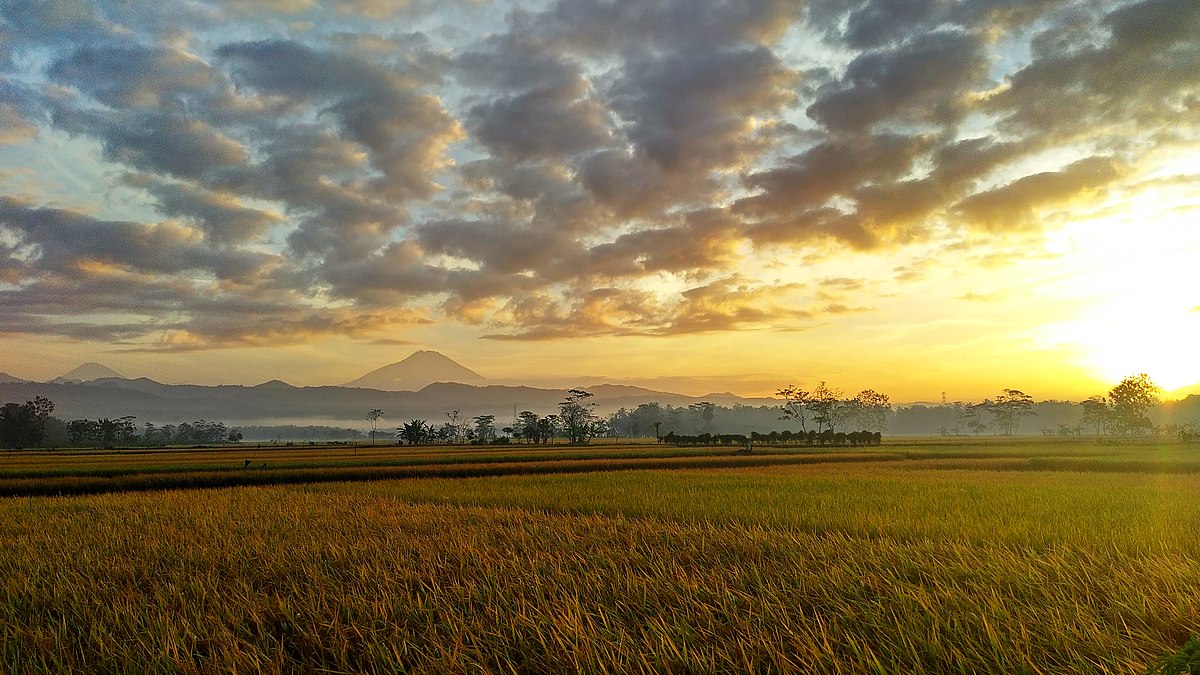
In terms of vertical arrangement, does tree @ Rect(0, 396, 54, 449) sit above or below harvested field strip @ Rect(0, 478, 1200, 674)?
below

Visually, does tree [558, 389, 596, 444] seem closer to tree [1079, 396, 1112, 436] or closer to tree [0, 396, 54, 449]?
tree [0, 396, 54, 449]

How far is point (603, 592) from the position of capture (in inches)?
272

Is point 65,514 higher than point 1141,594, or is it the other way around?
point 1141,594

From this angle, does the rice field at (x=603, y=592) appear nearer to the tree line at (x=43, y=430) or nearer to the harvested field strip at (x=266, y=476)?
the harvested field strip at (x=266, y=476)

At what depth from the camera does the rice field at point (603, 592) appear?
4.96m

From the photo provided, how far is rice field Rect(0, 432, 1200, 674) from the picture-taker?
16.3ft

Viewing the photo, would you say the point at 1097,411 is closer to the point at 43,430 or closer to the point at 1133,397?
the point at 1133,397

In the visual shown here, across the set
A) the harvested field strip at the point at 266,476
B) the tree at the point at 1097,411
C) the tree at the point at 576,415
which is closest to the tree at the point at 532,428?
the tree at the point at 576,415

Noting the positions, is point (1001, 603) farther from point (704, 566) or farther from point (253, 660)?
point (253, 660)

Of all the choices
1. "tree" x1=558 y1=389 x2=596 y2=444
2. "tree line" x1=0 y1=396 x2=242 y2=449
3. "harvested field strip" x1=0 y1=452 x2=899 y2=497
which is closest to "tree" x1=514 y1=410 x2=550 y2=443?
"tree" x1=558 y1=389 x2=596 y2=444

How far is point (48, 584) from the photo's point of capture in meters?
8.19

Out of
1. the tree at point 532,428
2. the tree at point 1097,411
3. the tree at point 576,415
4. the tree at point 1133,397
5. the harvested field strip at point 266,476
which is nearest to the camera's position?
the harvested field strip at point 266,476

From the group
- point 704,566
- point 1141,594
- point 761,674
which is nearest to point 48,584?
point 704,566

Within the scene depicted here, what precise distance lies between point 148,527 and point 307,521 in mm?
3078
